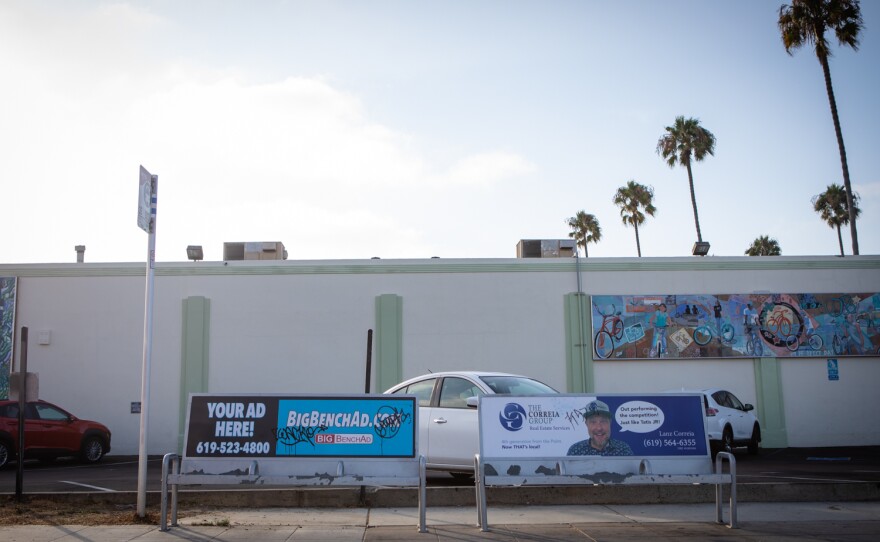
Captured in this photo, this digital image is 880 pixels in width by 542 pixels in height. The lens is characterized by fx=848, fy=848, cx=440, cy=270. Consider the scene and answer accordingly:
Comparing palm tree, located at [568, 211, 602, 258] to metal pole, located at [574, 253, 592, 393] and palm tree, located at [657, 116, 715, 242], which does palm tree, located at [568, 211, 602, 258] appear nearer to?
palm tree, located at [657, 116, 715, 242]

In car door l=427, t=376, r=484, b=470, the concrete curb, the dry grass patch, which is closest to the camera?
the dry grass patch

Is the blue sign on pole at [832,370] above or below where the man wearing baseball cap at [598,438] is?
above

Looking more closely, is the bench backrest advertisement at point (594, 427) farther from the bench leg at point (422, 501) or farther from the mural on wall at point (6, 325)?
the mural on wall at point (6, 325)

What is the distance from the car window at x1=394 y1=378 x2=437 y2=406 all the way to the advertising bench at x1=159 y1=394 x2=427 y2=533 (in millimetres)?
2753

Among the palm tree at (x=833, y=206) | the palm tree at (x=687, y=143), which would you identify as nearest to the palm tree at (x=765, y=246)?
the palm tree at (x=833, y=206)

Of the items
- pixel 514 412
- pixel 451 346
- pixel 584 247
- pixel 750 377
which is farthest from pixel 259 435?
pixel 584 247

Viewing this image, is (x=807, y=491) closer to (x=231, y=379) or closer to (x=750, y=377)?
(x=750, y=377)

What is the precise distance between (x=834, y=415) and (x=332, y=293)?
1353 centimetres

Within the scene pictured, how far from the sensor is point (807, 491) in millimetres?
11141

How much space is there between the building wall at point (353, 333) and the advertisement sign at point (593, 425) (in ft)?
38.5

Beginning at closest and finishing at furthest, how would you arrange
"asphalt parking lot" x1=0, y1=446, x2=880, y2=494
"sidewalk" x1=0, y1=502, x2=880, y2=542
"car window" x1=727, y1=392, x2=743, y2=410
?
"sidewalk" x1=0, y1=502, x2=880, y2=542 → "asphalt parking lot" x1=0, y1=446, x2=880, y2=494 → "car window" x1=727, y1=392, x2=743, y2=410

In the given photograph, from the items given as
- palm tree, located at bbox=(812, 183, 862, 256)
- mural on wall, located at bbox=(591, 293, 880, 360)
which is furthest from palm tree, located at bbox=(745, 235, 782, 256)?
mural on wall, located at bbox=(591, 293, 880, 360)

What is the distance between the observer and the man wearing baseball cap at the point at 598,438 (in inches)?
389

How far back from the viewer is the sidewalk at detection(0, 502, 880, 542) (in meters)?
8.84
